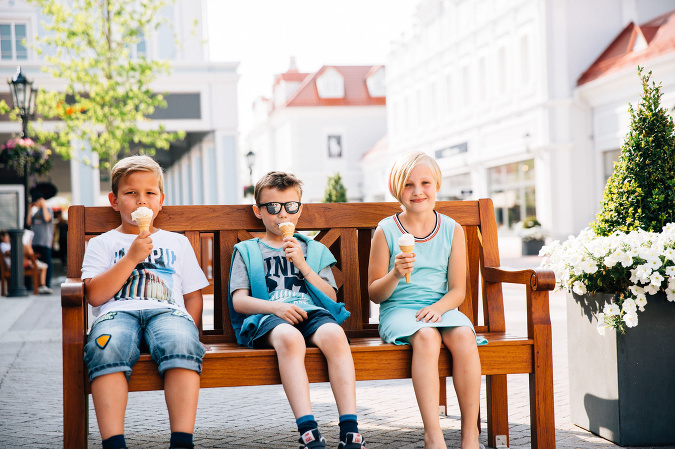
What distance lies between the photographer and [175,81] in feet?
72.3

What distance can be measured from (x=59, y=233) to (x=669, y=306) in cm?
1786

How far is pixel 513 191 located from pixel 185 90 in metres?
12.0

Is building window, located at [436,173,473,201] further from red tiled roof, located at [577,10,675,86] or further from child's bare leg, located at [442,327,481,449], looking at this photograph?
child's bare leg, located at [442,327,481,449]

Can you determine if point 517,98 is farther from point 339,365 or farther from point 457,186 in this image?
point 339,365

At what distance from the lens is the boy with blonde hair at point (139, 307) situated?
123 inches

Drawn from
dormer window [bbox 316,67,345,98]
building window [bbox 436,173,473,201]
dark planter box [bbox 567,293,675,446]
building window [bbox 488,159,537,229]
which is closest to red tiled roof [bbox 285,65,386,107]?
dormer window [bbox 316,67,345,98]

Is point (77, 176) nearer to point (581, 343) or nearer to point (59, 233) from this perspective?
point (59, 233)

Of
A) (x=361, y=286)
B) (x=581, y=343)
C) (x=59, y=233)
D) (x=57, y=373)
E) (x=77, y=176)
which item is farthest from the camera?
(x=77, y=176)

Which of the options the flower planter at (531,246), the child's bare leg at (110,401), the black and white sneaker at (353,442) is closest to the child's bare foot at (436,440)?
the black and white sneaker at (353,442)

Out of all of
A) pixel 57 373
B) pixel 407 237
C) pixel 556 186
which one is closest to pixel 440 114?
pixel 556 186

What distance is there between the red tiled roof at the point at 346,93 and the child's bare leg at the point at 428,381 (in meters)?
45.2

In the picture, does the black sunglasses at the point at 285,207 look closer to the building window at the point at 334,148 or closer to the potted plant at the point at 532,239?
the potted plant at the point at 532,239

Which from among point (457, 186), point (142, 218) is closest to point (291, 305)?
point (142, 218)

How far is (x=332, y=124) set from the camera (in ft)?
160
